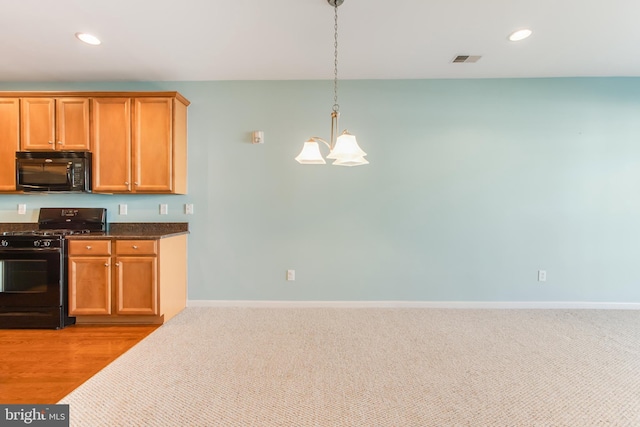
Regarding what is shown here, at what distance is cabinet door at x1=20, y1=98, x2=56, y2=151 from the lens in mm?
2999

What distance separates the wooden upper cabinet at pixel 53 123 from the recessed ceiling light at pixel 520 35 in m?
4.26

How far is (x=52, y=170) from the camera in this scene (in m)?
2.98

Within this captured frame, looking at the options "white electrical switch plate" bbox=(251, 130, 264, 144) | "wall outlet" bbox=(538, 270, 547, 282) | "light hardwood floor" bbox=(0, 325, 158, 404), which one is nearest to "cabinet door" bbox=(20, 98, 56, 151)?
"light hardwood floor" bbox=(0, 325, 158, 404)

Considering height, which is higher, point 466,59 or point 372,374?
point 466,59

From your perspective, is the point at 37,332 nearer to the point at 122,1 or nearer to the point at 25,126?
the point at 25,126

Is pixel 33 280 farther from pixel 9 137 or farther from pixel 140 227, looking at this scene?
pixel 9 137

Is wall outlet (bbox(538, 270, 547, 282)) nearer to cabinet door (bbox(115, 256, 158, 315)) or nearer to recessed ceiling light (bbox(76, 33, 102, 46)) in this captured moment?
cabinet door (bbox(115, 256, 158, 315))

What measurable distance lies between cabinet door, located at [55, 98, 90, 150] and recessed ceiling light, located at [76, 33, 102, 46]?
0.73m

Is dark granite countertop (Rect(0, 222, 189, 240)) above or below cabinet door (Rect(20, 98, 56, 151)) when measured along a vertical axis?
below

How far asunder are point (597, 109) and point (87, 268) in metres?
5.85

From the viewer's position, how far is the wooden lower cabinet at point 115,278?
2.77 metres

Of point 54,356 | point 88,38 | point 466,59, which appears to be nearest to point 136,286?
point 54,356

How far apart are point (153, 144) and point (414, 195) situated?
3.00m

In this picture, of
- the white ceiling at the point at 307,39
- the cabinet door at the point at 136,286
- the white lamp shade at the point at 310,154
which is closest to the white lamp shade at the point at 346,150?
the white lamp shade at the point at 310,154
